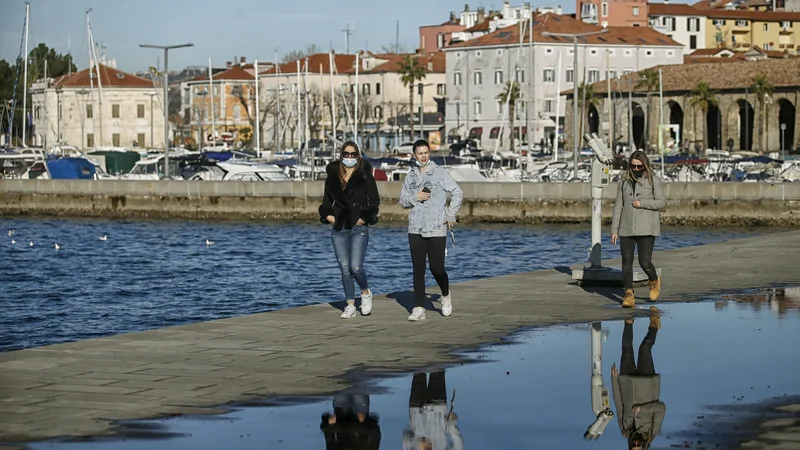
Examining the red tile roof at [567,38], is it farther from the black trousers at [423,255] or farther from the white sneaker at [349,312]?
the black trousers at [423,255]

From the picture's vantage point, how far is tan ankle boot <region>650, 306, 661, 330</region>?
44.6 ft

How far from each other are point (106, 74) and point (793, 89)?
6759 centimetres

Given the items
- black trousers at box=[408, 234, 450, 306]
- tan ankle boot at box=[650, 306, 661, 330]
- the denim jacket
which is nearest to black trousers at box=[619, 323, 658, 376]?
tan ankle boot at box=[650, 306, 661, 330]

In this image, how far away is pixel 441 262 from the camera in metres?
14.0

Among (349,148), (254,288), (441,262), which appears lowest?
(254,288)

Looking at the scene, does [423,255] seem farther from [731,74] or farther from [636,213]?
[731,74]

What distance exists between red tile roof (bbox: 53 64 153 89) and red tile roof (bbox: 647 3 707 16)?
60260 millimetres

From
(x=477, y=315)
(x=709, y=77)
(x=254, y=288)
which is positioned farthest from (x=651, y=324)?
(x=709, y=77)

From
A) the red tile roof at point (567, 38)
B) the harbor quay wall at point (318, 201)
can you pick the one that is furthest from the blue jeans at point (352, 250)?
the red tile roof at point (567, 38)

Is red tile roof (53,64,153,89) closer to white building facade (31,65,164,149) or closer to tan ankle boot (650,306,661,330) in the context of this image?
white building facade (31,65,164,149)

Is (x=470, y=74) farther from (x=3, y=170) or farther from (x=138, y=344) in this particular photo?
(x=138, y=344)

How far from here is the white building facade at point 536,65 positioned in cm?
12525

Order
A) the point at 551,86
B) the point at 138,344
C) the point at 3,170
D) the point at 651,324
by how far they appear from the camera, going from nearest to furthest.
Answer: the point at 138,344, the point at 651,324, the point at 3,170, the point at 551,86

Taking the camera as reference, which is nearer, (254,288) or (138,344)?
(138,344)
